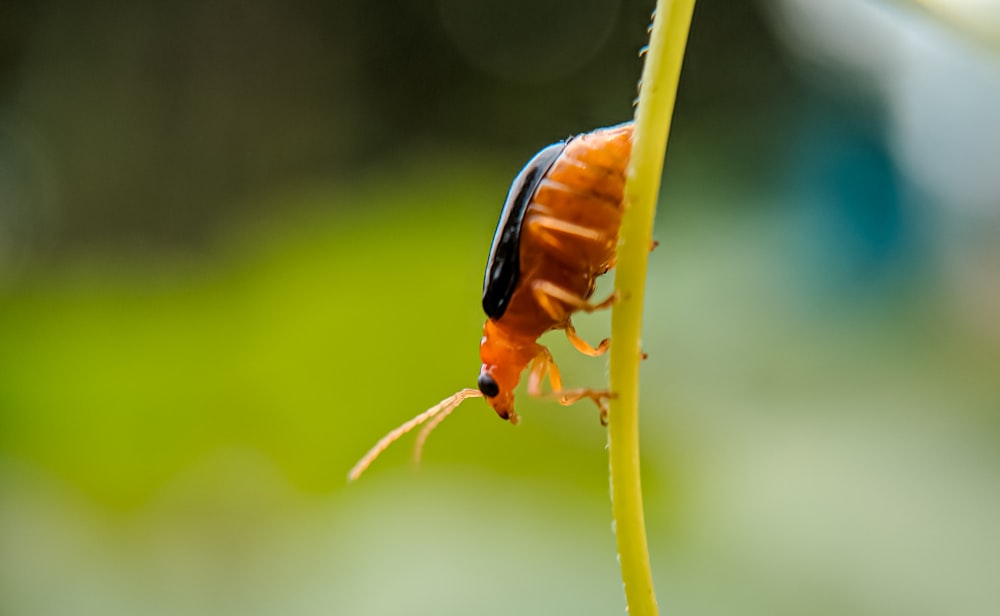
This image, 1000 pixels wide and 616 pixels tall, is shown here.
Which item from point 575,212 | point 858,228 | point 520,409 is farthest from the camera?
point 858,228

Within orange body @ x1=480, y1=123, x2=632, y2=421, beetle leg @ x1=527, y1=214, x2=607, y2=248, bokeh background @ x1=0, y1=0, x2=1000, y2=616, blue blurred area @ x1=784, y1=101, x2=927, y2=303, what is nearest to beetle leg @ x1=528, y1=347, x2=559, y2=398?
orange body @ x1=480, y1=123, x2=632, y2=421

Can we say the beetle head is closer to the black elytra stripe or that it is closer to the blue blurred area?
the black elytra stripe

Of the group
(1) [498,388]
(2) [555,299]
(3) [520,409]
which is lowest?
(3) [520,409]

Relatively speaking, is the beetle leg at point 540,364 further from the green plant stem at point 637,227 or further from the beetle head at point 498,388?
the green plant stem at point 637,227

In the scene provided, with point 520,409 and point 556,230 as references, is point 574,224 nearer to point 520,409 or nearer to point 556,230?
point 556,230

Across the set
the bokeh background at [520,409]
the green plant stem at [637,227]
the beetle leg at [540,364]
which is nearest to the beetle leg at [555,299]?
the beetle leg at [540,364]

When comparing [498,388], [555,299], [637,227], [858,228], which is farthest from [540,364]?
[858,228]
